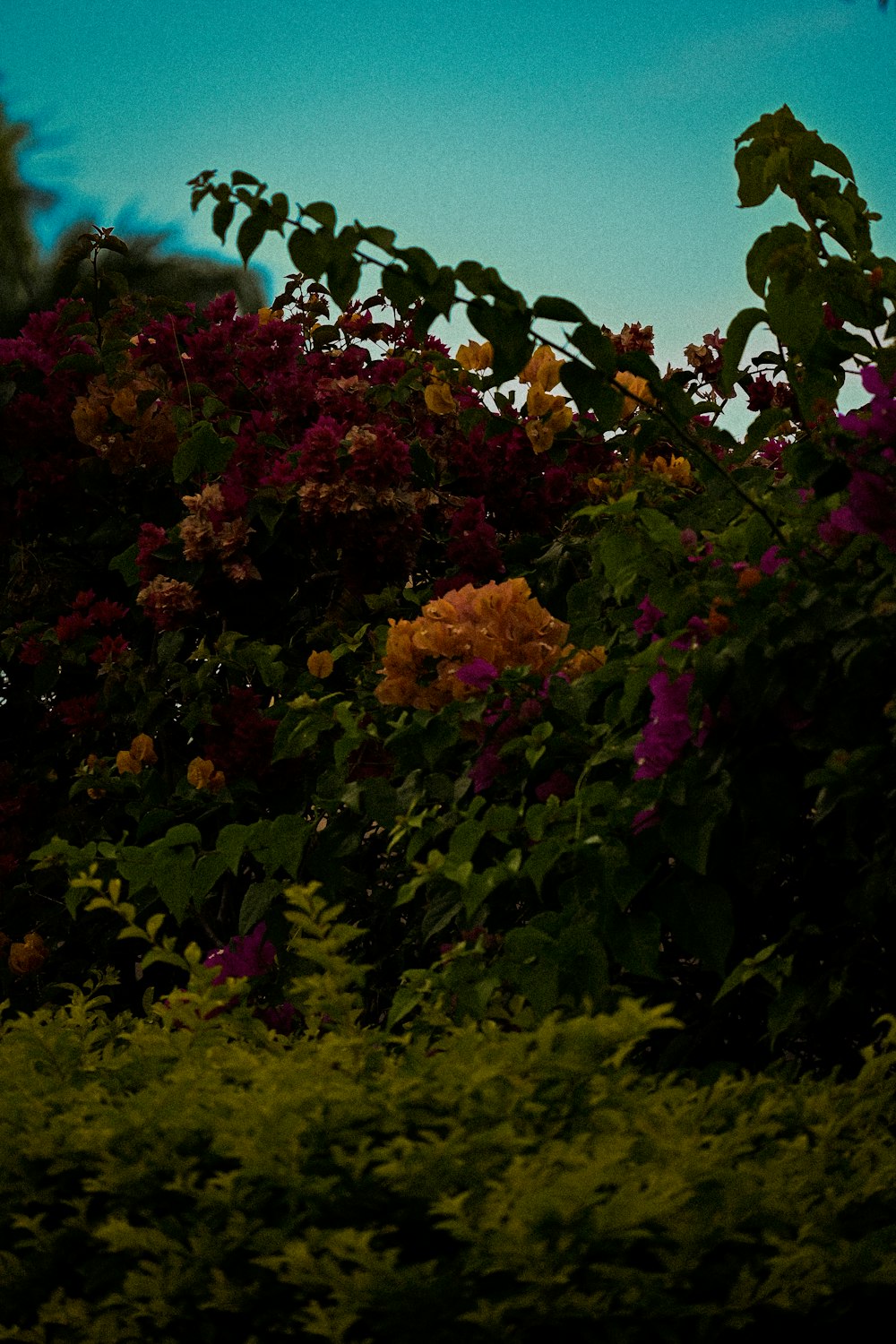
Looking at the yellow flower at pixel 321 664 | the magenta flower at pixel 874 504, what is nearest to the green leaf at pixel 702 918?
the magenta flower at pixel 874 504

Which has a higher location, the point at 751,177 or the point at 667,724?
the point at 751,177

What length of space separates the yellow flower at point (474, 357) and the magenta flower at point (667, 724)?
170cm

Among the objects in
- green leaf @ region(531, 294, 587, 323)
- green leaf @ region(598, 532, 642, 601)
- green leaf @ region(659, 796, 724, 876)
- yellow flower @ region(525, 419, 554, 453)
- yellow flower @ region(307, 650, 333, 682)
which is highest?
yellow flower @ region(525, 419, 554, 453)

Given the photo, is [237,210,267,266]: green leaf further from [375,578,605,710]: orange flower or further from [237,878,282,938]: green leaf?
[237,878,282,938]: green leaf

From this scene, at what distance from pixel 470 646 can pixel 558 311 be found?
2.32 feet

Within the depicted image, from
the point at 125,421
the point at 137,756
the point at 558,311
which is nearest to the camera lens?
the point at 558,311

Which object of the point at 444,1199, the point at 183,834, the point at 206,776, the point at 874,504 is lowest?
the point at 444,1199

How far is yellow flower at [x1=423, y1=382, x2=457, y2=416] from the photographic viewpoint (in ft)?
11.5

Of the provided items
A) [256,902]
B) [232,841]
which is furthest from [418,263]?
[256,902]

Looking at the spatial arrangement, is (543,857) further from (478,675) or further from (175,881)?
(175,881)

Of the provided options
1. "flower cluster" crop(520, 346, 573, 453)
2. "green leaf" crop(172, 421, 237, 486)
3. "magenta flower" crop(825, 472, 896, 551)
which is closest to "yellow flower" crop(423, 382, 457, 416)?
"flower cluster" crop(520, 346, 573, 453)

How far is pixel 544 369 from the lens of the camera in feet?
11.3

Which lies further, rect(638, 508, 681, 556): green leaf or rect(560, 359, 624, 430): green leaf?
rect(638, 508, 681, 556): green leaf

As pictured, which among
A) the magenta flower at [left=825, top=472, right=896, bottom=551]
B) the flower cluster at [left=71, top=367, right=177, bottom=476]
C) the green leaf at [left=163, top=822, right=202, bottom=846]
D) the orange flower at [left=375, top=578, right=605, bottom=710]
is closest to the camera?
the magenta flower at [left=825, top=472, right=896, bottom=551]
